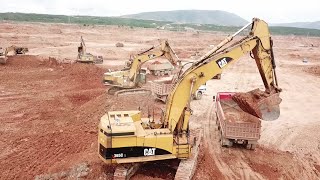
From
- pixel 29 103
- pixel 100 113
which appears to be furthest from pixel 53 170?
pixel 29 103

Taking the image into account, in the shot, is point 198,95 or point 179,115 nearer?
point 179,115

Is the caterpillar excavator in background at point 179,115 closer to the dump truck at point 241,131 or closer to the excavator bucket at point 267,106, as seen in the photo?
the excavator bucket at point 267,106

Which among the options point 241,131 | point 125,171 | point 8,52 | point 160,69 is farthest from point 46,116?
point 8,52

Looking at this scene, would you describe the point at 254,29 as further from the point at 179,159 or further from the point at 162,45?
the point at 162,45

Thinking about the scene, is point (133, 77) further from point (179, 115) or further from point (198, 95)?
point (179, 115)

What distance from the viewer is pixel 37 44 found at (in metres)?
52.2

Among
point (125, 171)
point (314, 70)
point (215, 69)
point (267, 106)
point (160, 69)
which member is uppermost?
point (215, 69)

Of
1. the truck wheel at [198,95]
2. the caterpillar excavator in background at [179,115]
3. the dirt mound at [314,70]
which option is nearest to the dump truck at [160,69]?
the truck wheel at [198,95]

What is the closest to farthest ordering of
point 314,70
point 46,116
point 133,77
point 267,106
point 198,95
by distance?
point 267,106 < point 46,116 < point 133,77 < point 198,95 < point 314,70

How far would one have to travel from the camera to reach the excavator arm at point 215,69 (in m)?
10.7

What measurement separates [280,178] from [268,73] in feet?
11.4

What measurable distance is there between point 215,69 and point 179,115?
1.74 meters

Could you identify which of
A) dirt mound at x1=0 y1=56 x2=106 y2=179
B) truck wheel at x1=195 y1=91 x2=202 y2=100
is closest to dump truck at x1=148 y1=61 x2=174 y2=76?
dirt mound at x1=0 y1=56 x2=106 y2=179

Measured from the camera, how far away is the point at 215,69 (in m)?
10.9
